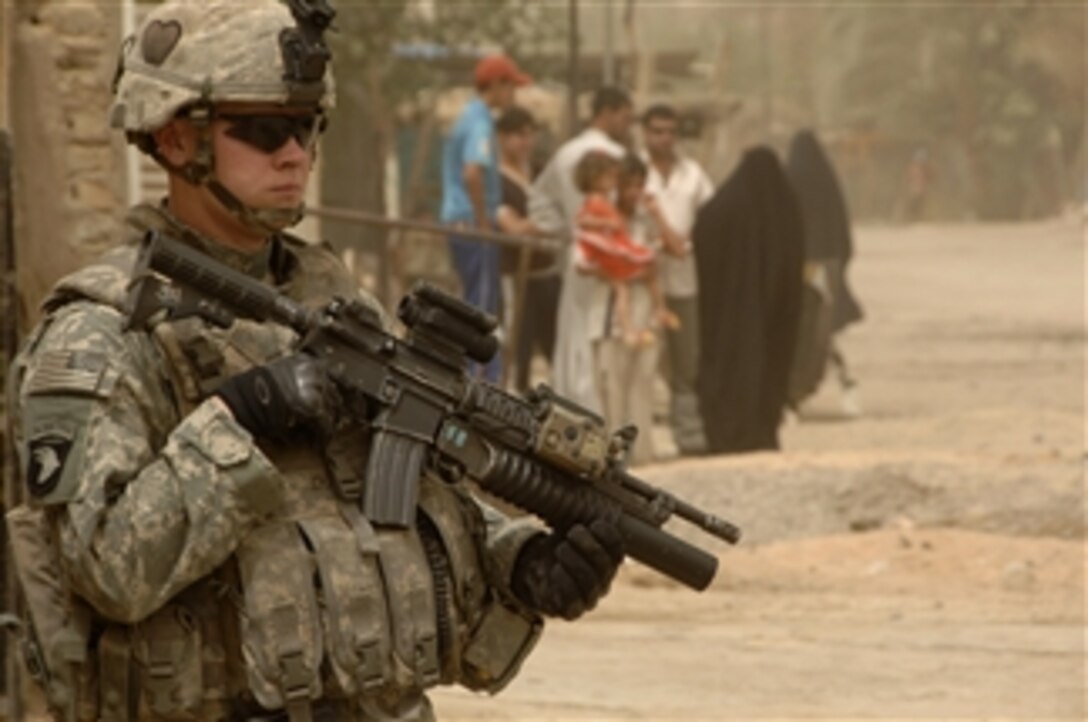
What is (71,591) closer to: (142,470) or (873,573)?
(142,470)

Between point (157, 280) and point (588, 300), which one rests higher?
point (157, 280)

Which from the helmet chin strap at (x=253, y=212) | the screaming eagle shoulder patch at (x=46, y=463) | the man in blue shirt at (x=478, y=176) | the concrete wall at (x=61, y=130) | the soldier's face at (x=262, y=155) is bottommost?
the man in blue shirt at (x=478, y=176)

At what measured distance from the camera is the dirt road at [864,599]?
8062mm

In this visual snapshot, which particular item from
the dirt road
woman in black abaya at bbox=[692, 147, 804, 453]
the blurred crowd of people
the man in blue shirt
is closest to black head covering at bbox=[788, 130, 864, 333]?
the dirt road

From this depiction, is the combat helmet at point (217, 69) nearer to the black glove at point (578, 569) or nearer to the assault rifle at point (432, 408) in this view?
the assault rifle at point (432, 408)

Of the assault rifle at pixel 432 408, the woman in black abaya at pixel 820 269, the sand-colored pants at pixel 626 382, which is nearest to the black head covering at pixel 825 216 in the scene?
the woman in black abaya at pixel 820 269

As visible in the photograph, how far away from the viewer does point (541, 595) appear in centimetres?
396

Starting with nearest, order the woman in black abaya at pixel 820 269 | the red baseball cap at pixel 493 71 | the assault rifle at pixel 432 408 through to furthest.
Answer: the assault rifle at pixel 432 408
the red baseball cap at pixel 493 71
the woman in black abaya at pixel 820 269

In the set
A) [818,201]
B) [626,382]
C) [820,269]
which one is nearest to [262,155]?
[626,382]

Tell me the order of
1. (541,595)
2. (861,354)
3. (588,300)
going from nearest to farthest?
(541,595) → (588,300) → (861,354)

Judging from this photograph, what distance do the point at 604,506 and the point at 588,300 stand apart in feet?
31.8

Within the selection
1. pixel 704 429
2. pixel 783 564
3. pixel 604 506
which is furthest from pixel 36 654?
pixel 704 429

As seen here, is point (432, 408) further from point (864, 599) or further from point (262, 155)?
point (864, 599)

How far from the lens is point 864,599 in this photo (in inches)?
404
